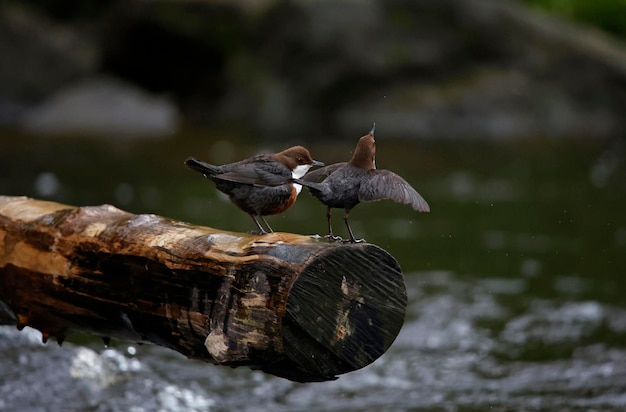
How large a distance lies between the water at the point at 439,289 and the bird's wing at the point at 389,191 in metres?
2.18

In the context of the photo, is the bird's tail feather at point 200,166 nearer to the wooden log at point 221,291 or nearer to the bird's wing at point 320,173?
the wooden log at point 221,291

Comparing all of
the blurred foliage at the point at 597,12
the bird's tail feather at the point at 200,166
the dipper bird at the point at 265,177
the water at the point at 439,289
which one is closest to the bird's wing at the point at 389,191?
the dipper bird at the point at 265,177

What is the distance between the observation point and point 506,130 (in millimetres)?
14617

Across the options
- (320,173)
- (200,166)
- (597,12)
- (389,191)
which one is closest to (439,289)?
(320,173)

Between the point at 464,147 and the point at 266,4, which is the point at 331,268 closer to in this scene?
the point at 464,147

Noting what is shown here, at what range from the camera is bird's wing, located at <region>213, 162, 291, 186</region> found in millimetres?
2936

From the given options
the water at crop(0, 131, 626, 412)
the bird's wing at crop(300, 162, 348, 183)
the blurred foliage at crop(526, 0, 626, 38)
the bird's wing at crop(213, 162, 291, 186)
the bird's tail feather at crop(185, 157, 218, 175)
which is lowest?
the water at crop(0, 131, 626, 412)

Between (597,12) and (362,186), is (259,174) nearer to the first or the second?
(362,186)

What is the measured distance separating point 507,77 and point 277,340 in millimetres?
12943

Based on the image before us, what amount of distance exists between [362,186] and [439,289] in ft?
13.6

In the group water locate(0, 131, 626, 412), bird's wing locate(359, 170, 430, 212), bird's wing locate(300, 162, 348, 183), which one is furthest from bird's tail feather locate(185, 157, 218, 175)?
water locate(0, 131, 626, 412)

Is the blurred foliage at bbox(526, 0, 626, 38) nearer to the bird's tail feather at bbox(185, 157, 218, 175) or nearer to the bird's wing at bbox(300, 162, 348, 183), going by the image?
the bird's wing at bbox(300, 162, 348, 183)

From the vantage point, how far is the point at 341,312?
8.39ft

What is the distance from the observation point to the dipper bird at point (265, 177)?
9.65 feet
